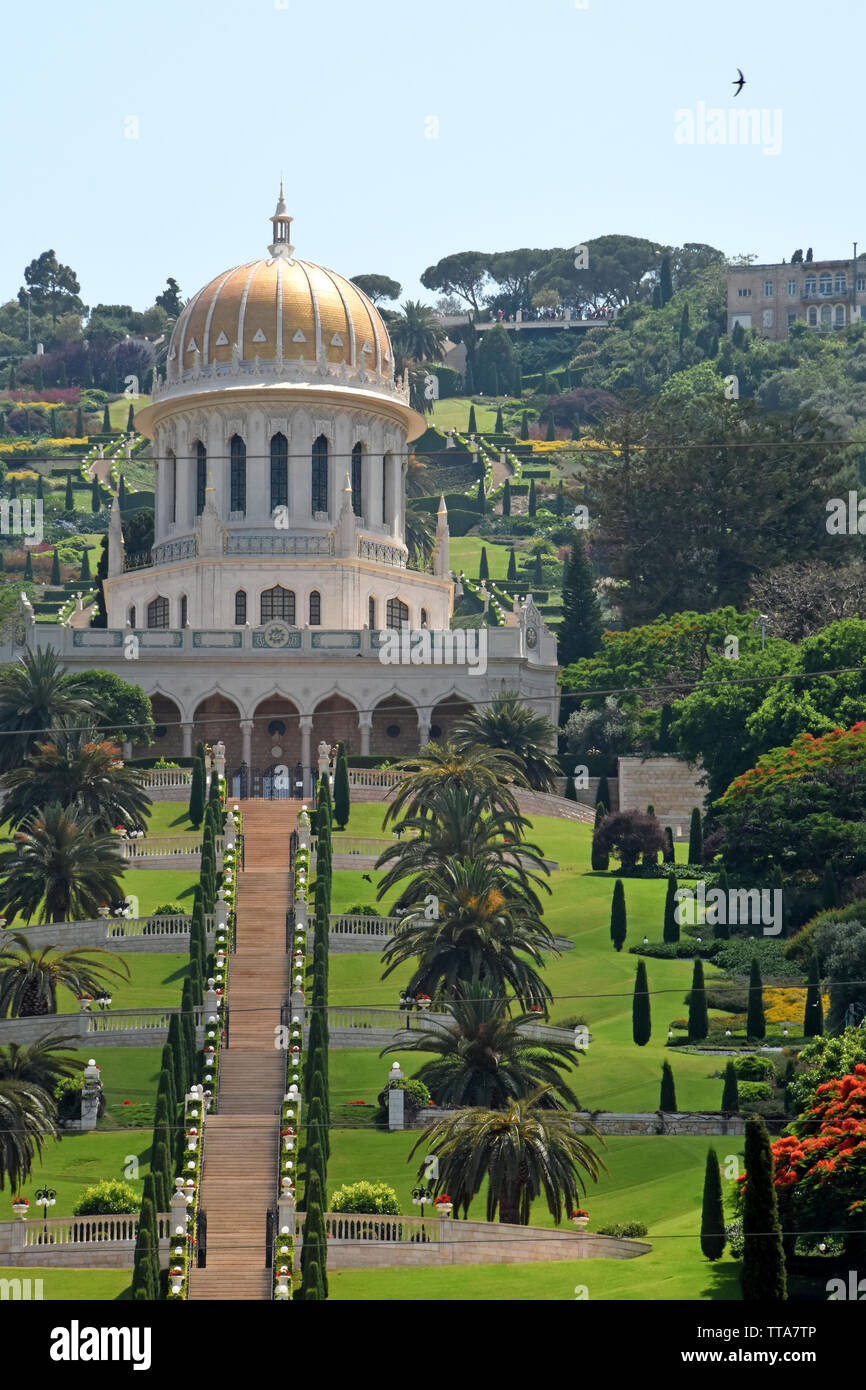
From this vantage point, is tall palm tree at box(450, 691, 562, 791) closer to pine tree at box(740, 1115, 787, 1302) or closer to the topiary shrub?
the topiary shrub

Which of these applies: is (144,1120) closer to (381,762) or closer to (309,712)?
(381,762)

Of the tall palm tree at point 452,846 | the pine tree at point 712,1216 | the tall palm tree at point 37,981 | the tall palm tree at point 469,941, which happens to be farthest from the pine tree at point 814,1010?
the tall palm tree at point 37,981

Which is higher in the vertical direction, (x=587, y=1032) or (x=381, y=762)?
(x=381, y=762)

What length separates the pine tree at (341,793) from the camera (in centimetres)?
8994

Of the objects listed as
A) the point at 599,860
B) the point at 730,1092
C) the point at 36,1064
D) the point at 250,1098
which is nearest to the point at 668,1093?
the point at 730,1092

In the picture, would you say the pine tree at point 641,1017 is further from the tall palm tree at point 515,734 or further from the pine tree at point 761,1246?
the tall palm tree at point 515,734

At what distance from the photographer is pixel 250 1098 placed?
66.4 m

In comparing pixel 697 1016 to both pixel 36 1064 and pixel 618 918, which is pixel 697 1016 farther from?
pixel 36 1064

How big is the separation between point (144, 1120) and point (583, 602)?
60.3 meters

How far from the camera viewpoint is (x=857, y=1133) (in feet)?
187

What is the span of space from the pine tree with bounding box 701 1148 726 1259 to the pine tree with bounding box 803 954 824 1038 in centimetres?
1201
